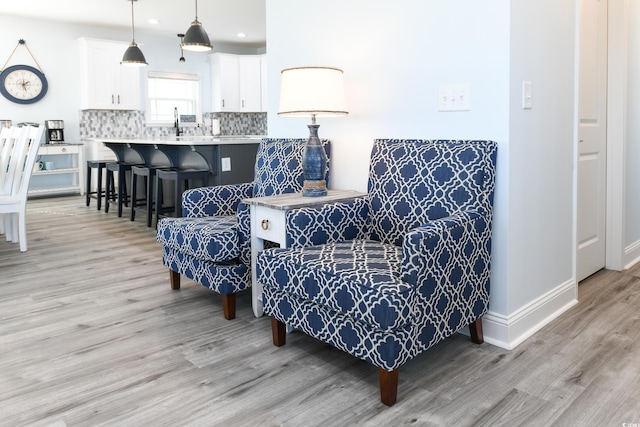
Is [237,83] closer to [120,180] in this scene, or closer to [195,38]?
[120,180]

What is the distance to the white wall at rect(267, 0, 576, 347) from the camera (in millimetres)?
2305

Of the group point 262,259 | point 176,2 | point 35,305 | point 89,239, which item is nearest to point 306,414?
point 262,259

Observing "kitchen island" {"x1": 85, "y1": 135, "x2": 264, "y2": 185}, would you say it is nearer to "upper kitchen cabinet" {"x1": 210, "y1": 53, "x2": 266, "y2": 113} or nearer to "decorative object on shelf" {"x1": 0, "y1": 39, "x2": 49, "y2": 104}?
"decorative object on shelf" {"x1": 0, "y1": 39, "x2": 49, "y2": 104}

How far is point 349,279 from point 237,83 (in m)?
8.45

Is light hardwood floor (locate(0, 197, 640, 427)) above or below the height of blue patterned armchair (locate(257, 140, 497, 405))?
below

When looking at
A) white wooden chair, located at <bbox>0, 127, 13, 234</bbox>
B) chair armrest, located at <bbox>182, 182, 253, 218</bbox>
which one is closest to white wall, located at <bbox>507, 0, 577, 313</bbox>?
chair armrest, located at <bbox>182, 182, 253, 218</bbox>

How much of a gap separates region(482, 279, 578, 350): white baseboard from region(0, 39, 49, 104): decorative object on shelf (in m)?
7.59

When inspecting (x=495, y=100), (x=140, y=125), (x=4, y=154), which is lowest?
(x=4, y=154)

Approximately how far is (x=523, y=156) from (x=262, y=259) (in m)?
1.26

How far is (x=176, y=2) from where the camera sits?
6707 millimetres

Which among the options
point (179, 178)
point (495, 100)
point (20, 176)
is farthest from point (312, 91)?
point (20, 176)

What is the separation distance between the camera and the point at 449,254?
201 cm

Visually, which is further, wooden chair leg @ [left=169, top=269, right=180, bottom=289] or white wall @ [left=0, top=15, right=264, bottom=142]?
white wall @ [left=0, top=15, right=264, bottom=142]

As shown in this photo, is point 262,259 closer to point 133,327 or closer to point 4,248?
point 133,327
